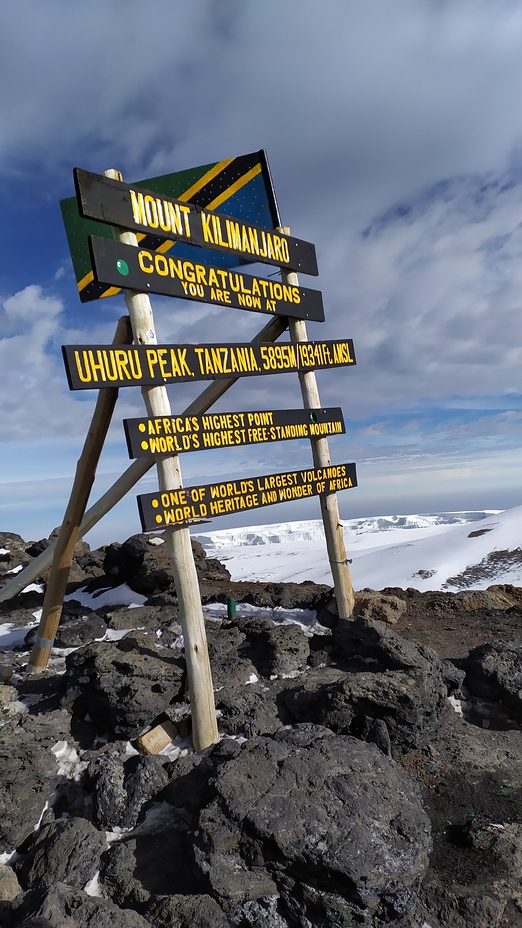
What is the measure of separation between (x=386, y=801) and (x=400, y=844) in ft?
1.04

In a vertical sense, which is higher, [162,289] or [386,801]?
[162,289]

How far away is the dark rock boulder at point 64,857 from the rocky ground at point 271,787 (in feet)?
0.04

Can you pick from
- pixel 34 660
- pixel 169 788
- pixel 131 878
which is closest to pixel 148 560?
pixel 34 660

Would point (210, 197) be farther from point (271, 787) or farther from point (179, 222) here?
point (271, 787)

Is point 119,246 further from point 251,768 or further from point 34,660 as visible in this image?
point 34,660

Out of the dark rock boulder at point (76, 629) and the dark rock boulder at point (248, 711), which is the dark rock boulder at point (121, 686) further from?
the dark rock boulder at point (76, 629)

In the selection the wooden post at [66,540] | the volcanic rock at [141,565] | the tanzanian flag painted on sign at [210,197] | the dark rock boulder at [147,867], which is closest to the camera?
the dark rock boulder at [147,867]

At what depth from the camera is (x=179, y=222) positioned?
20.0ft

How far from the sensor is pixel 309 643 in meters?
7.59

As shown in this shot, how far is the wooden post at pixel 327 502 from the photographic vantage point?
25.5 ft


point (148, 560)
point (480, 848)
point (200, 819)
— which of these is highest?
point (148, 560)

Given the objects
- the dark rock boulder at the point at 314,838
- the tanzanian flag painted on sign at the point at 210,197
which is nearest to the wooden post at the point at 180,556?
the dark rock boulder at the point at 314,838

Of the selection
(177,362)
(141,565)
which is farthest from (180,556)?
(141,565)

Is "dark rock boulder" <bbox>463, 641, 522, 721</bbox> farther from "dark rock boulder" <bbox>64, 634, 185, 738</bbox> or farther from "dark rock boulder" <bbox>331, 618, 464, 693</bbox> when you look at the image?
"dark rock boulder" <bbox>64, 634, 185, 738</bbox>
